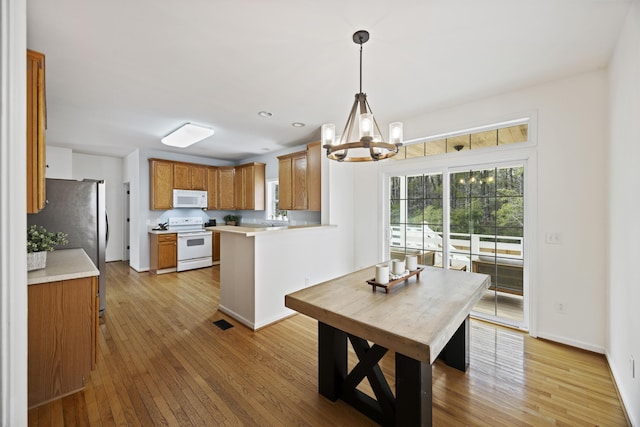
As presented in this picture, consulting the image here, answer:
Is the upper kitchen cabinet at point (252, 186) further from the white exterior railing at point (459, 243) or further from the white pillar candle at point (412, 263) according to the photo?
the white pillar candle at point (412, 263)

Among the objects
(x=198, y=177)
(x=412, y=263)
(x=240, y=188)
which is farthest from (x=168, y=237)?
(x=412, y=263)

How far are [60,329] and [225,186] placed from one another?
4847mm

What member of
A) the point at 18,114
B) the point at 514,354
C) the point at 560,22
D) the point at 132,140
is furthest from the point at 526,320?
the point at 132,140

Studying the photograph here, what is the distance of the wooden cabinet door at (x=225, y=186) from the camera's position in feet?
21.3

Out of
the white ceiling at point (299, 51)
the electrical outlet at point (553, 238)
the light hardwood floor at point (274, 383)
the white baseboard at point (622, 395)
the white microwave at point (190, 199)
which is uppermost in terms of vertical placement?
the white ceiling at point (299, 51)

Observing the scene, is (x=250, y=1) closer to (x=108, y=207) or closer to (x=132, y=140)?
(x=132, y=140)

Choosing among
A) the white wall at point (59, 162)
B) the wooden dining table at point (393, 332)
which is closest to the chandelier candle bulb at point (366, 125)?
the wooden dining table at point (393, 332)

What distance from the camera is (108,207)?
6328 mm

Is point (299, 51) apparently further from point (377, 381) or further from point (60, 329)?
point (60, 329)

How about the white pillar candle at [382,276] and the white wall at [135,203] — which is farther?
the white wall at [135,203]

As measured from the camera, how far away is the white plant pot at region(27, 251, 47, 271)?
1919mm

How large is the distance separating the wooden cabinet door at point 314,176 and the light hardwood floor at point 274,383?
1.87 m

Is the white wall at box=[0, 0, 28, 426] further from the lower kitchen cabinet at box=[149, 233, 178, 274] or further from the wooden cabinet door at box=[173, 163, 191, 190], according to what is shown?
the wooden cabinet door at box=[173, 163, 191, 190]

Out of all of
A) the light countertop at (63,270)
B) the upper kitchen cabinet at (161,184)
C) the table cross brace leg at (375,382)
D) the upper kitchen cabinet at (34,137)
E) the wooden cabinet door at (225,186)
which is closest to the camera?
the table cross brace leg at (375,382)
